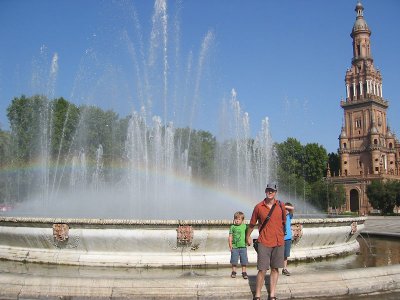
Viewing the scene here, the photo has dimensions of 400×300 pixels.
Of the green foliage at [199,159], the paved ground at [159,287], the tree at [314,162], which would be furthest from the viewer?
the tree at [314,162]

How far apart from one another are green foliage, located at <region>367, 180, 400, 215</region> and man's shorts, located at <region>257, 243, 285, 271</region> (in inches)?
2234

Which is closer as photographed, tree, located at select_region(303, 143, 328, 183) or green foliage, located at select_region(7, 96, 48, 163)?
green foliage, located at select_region(7, 96, 48, 163)

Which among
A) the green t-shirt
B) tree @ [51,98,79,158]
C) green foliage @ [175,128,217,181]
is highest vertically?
tree @ [51,98,79,158]

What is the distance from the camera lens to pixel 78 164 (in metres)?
35.4

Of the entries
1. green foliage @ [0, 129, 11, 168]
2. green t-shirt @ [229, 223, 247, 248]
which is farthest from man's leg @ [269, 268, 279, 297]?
green foliage @ [0, 129, 11, 168]

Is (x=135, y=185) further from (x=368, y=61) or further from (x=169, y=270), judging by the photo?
(x=368, y=61)

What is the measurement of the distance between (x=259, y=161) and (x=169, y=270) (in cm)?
1987

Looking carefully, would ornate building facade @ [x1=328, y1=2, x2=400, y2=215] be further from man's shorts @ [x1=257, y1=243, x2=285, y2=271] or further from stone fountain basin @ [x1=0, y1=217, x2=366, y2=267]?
man's shorts @ [x1=257, y1=243, x2=285, y2=271]

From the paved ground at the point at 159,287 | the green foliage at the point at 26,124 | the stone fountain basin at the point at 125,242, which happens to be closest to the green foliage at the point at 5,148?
the green foliage at the point at 26,124

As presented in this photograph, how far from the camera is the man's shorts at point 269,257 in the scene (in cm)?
558

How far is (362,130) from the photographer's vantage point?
269 feet

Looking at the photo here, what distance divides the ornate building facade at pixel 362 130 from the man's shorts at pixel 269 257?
242ft

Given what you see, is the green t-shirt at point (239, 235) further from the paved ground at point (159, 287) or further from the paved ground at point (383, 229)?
the paved ground at point (383, 229)

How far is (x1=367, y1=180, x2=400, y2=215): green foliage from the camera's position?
57.1 m
